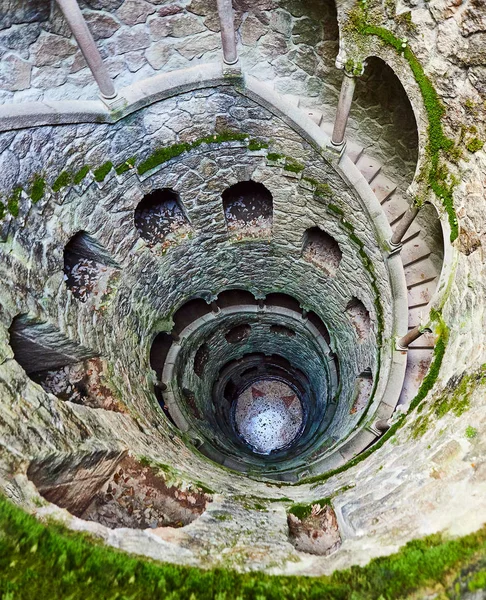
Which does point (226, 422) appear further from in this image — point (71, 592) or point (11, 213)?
point (71, 592)

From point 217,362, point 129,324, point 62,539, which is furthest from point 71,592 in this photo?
point 217,362

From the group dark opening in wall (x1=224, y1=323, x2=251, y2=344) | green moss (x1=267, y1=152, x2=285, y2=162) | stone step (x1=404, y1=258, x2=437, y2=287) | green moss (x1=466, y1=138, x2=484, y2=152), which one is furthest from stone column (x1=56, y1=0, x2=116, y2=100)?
dark opening in wall (x1=224, y1=323, x2=251, y2=344)

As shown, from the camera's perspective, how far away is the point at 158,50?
6480 millimetres

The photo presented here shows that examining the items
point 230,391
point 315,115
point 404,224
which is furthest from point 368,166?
point 230,391

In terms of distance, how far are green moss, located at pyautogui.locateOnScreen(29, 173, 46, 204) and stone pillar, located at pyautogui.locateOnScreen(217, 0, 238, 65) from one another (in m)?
3.33

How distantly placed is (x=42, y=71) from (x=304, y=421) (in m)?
12.7

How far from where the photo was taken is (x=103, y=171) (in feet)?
22.8

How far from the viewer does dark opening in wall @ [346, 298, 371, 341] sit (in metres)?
9.77

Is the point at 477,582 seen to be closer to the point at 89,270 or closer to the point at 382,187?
the point at 89,270

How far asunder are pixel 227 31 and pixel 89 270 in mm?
4638

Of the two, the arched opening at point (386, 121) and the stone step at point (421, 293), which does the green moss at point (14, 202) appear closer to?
the arched opening at point (386, 121)

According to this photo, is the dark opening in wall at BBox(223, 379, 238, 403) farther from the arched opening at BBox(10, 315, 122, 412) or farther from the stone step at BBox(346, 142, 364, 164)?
the stone step at BBox(346, 142, 364, 164)

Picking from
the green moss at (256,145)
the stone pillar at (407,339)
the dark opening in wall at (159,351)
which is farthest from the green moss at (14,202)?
the stone pillar at (407,339)

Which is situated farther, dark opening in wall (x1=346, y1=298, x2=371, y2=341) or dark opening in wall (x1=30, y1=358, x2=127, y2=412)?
dark opening in wall (x1=346, y1=298, x2=371, y2=341)
